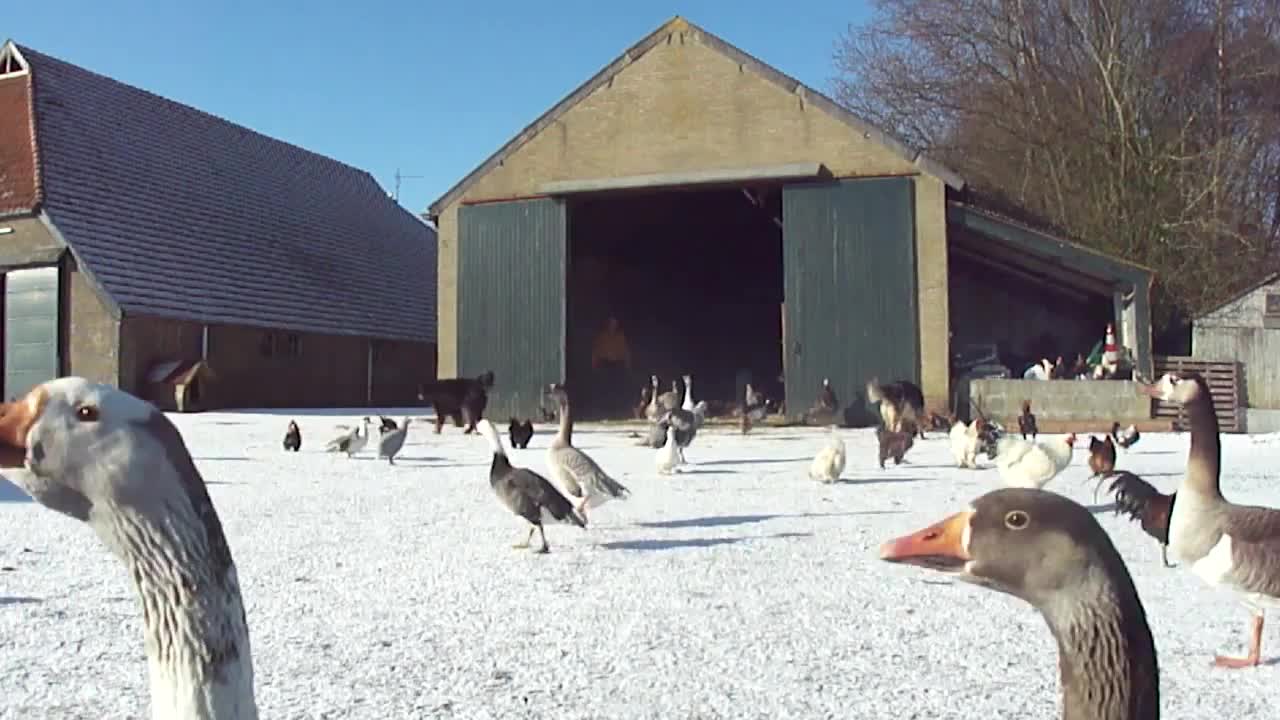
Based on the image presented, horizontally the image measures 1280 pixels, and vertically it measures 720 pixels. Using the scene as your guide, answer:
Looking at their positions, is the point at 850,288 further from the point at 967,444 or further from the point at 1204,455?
the point at 1204,455

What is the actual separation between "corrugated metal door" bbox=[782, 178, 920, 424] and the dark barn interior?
21.4 feet

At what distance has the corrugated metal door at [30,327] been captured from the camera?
21.9 m

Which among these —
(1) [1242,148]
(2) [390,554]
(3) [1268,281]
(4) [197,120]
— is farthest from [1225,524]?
(4) [197,120]

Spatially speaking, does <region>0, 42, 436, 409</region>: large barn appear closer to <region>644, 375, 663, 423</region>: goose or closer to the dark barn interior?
<region>644, 375, 663, 423</region>: goose

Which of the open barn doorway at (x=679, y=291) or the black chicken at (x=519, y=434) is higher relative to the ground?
the open barn doorway at (x=679, y=291)

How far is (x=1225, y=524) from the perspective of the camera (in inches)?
153

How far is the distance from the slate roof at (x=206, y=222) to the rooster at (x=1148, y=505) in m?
21.3

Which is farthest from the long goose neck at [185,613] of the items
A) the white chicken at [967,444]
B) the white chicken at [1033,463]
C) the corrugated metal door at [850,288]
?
the corrugated metal door at [850,288]

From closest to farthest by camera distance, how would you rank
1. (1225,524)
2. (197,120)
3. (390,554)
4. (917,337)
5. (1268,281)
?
(1225,524)
(390,554)
(917,337)
(1268,281)
(197,120)

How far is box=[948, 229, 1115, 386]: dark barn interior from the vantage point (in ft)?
78.8

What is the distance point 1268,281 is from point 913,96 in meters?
10.2

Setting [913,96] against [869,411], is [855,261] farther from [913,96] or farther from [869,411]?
[913,96]

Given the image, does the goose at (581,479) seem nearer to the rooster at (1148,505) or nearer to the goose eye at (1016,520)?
the rooster at (1148,505)

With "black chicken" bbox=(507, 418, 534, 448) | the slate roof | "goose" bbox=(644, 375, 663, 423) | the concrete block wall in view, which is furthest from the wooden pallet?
the slate roof
